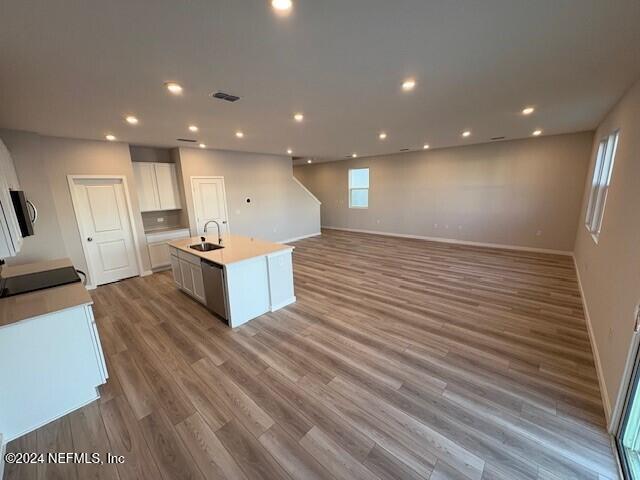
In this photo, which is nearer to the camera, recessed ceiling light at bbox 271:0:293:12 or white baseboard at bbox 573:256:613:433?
recessed ceiling light at bbox 271:0:293:12

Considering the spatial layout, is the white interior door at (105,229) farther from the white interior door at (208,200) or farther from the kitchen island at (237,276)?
the kitchen island at (237,276)

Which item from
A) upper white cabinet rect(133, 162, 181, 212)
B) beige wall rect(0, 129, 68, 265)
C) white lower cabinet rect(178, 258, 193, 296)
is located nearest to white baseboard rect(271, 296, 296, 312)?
white lower cabinet rect(178, 258, 193, 296)

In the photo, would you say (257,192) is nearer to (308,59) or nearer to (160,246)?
(160,246)

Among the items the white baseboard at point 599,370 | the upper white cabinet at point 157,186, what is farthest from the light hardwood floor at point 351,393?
the upper white cabinet at point 157,186

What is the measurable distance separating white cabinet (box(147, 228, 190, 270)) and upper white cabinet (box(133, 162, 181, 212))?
60 cm

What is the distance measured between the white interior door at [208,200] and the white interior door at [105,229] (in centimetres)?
131

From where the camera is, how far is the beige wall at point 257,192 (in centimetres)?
573

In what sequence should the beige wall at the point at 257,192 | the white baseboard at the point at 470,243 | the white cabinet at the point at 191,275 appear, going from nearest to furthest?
the white cabinet at the point at 191,275 → the beige wall at the point at 257,192 → the white baseboard at the point at 470,243

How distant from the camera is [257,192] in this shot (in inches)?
274

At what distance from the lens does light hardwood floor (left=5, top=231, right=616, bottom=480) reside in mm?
1597

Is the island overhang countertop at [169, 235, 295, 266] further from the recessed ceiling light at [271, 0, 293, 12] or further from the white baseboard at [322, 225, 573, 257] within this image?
the white baseboard at [322, 225, 573, 257]

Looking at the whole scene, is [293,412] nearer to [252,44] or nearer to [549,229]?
[252,44]

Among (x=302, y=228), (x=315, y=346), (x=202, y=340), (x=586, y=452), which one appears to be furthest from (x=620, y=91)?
(x=302, y=228)

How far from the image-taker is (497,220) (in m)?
6.45
